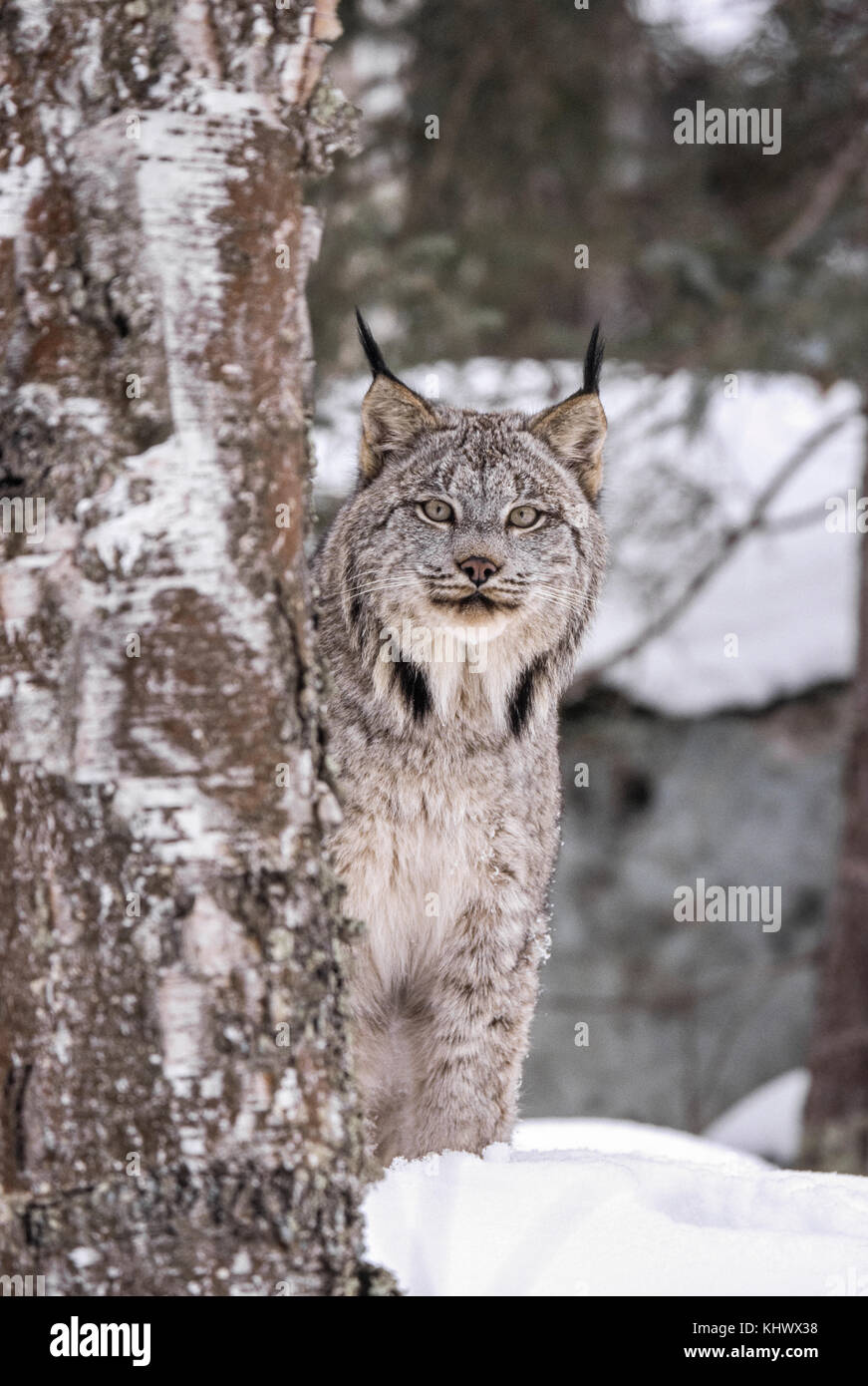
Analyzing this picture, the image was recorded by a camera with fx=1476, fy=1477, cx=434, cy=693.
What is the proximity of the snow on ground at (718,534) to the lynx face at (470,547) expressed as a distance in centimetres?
304

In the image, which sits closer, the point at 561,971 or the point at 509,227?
the point at 509,227

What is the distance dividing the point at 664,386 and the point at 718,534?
39.0 inches

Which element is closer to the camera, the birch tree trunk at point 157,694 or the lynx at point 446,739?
the birch tree trunk at point 157,694

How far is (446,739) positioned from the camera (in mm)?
3666

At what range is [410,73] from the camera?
24.2 feet

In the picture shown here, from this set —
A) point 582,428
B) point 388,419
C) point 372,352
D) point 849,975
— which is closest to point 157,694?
point 372,352

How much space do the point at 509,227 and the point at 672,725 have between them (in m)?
3.24

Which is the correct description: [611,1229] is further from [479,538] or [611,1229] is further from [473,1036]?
[479,538]

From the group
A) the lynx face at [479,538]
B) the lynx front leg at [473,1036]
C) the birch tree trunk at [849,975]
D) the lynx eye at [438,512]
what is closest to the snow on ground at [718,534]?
the birch tree trunk at [849,975]

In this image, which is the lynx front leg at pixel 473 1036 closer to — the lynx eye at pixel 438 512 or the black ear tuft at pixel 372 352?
the lynx eye at pixel 438 512

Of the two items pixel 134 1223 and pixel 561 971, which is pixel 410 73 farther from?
pixel 134 1223

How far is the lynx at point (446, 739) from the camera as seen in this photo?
3.59 metres

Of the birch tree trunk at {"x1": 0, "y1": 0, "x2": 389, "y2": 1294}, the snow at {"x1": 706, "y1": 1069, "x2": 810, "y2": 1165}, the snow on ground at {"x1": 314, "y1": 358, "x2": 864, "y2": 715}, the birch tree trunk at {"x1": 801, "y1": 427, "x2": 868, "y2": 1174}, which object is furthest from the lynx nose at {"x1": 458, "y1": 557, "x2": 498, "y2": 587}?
the snow at {"x1": 706, "y1": 1069, "x2": 810, "y2": 1165}

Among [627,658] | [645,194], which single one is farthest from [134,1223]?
[645,194]
